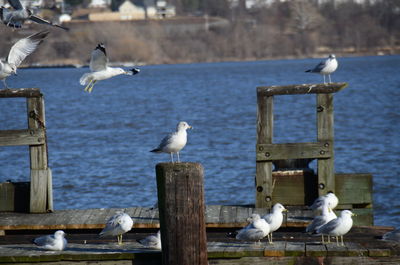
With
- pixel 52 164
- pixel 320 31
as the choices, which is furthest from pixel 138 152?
pixel 320 31

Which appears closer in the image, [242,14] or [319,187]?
[319,187]

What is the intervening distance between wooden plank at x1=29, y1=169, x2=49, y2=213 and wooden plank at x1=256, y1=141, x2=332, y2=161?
246cm

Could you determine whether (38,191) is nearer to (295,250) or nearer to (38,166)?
(38,166)

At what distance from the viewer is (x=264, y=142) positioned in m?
11.4

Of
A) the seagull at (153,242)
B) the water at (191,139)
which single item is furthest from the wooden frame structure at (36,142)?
the water at (191,139)

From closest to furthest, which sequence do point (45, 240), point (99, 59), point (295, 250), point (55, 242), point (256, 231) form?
point (295, 250) → point (55, 242) → point (45, 240) → point (256, 231) → point (99, 59)

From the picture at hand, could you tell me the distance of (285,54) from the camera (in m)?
122

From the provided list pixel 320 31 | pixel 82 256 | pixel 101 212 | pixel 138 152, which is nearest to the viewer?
pixel 82 256

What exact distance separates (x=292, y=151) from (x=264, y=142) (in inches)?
13.6

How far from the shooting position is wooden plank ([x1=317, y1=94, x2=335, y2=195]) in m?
11.3

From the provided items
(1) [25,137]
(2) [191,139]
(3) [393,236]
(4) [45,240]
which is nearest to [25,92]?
(1) [25,137]

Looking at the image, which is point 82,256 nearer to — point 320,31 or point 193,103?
point 193,103

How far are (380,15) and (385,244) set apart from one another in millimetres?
111223

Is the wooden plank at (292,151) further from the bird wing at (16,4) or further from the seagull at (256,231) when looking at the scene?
the bird wing at (16,4)
